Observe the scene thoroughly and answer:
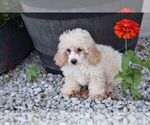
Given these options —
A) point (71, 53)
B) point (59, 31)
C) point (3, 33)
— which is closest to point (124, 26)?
point (71, 53)

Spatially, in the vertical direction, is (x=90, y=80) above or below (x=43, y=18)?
below

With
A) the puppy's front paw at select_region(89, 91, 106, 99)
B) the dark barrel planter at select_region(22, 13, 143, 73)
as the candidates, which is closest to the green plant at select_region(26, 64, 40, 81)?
the dark barrel planter at select_region(22, 13, 143, 73)

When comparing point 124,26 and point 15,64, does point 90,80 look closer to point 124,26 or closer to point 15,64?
point 124,26

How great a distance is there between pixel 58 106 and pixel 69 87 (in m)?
0.22

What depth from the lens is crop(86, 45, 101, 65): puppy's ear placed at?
3.41 m

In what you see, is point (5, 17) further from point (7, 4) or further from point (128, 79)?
point (128, 79)

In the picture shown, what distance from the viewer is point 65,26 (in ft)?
12.4

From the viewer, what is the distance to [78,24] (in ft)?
12.3

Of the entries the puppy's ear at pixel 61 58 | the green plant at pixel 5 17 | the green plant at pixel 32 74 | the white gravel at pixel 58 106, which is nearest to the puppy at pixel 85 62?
the puppy's ear at pixel 61 58

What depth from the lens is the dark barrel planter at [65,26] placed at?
374 centimetres

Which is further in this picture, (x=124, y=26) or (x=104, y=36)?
(x=104, y=36)

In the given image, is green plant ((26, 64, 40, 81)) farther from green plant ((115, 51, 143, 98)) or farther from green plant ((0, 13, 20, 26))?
green plant ((115, 51, 143, 98))

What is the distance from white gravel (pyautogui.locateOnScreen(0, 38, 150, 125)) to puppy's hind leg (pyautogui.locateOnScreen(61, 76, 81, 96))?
5cm

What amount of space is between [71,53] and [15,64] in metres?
1.14
